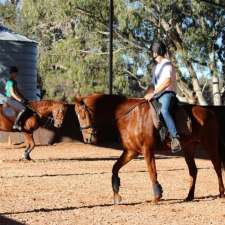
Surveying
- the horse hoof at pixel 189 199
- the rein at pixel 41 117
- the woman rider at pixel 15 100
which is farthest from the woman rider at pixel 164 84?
the woman rider at pixel 15 100

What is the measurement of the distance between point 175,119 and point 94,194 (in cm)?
196

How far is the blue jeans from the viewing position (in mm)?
9211

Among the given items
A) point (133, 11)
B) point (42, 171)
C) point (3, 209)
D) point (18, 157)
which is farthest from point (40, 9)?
point (3, 209)

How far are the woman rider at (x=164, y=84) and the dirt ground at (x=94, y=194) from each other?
50.7 inches

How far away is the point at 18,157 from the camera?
17062mm

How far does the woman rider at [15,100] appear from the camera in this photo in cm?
1557

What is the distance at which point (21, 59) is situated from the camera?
84.1 ft

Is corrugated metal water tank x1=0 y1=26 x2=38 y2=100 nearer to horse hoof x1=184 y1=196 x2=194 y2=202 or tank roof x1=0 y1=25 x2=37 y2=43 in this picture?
tank roof x1=0 y1=25 x2=37 y2=43

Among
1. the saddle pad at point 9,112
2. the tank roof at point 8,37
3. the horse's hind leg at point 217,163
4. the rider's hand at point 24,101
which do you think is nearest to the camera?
the horse's hind leg at point 217,163

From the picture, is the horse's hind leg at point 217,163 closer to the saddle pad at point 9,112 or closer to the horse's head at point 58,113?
the horse's head at point 58,113

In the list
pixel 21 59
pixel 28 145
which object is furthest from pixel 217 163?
pixel 21 59

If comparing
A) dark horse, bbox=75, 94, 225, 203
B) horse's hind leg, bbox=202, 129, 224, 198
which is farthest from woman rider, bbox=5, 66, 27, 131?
horse's hind leg, bbox=202, 129, 224, 198

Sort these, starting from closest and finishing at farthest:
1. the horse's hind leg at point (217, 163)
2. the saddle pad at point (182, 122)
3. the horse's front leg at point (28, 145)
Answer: the saddle pad at point (182, 122)
the horse's hind leg at point (217, 163)
the horse's front leg at point (28, 145)

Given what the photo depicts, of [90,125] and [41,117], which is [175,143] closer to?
[90,125]
